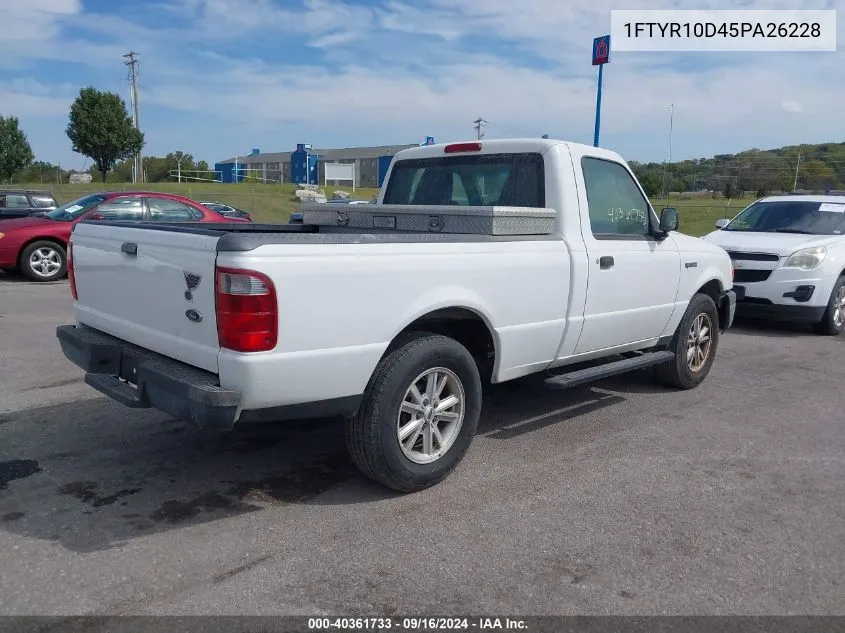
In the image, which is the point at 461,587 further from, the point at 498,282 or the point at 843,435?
the point at 843,435

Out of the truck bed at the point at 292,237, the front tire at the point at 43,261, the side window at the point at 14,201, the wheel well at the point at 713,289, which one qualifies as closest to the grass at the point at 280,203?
the side window at the point at 14,201

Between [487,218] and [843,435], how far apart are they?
3.20 m

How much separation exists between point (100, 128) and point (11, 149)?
9.30 meters

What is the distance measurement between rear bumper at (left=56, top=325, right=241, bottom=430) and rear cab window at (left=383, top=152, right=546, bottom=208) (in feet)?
8.20

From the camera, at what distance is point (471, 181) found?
215 inches

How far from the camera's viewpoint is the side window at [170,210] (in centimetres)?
1292

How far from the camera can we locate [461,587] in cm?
321

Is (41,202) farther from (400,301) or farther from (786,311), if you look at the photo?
(400,301)

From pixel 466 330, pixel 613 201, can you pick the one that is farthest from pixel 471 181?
pixel 466 330

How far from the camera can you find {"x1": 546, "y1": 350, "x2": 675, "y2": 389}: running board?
4859 mm

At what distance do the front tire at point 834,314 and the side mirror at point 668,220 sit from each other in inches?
195

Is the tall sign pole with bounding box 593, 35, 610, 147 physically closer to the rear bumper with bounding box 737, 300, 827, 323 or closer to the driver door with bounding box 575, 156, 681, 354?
the rear bumper with bounding box 737, 300, 827, 323

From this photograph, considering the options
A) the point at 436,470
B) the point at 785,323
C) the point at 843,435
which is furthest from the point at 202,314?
the point at 785,323

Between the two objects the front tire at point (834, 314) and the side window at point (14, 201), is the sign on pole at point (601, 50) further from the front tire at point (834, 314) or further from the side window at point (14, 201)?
the side window at point (14, 201)
